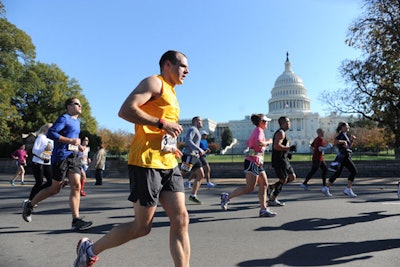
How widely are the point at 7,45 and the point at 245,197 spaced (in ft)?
103

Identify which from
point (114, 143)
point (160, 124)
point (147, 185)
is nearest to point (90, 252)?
point (147, 185)

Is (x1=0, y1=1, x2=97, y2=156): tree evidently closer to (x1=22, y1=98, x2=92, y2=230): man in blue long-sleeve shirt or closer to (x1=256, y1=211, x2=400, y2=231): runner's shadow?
(x1=22, y1=98, x2=92, y2=230): man in blue long-sleeve shirt

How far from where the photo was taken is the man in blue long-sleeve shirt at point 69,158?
16.3ft

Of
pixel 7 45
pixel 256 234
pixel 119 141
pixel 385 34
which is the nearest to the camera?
pixel 256 234

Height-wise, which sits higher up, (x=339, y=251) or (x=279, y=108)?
(x=279, y=108)

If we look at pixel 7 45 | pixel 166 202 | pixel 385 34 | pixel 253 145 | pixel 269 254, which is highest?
→ pixel 7 45

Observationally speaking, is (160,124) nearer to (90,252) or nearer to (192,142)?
(90,252)

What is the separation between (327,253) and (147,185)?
226 cm

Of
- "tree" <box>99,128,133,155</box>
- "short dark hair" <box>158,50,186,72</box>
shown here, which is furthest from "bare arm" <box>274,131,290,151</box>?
"tree" <box>99,128,133,155</box>

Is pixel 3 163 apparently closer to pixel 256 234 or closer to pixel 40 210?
pixel 40 210

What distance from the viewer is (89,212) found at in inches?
264

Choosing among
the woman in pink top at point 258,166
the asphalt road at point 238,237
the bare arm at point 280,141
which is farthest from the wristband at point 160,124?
the bare arm at point 280,141

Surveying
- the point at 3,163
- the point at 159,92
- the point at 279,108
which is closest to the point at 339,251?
the point at 159,92

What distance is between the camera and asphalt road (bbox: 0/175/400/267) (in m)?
3.57
